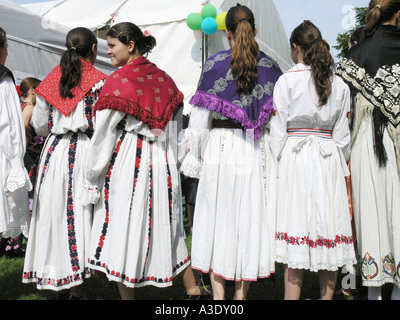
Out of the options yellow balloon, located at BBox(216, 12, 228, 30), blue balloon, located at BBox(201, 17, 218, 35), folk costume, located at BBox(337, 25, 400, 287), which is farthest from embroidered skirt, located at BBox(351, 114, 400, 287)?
yellow balloon, located at BBox(216, 12, 228, 30)

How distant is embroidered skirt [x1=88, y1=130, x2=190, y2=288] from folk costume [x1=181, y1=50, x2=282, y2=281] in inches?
8.1

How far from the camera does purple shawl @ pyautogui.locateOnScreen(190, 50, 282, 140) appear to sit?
2539 mm

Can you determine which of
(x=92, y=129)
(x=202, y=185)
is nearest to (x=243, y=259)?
(x=202, y=185)

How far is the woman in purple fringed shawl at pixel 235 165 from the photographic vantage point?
2.52 m

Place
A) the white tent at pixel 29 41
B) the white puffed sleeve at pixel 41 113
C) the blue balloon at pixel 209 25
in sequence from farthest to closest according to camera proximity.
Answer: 1. the blue balloon at pixel 209 25
2. the white tent at pixel 29 41
3. the white puffed sleeve at pixel 41 113

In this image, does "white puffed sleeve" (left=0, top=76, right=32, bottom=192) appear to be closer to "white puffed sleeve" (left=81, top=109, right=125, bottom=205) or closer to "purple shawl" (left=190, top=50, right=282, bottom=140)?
"white puffed sleeve" (left=81, top=109, right=125, bottom=205)

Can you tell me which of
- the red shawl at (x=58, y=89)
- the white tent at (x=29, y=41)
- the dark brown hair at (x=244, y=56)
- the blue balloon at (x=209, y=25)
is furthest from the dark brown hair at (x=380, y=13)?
the blue balloon at (x=209, y=25)

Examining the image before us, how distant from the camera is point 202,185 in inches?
104

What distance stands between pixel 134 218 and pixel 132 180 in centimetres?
24

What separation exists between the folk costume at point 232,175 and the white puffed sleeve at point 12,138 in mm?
1049

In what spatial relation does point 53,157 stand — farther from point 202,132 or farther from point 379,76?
point 379,76

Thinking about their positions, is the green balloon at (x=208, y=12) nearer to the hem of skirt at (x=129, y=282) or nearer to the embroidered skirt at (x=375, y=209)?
the embroidered skirt at (x=375, y=209)

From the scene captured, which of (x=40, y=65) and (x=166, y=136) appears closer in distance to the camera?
(x=166, y=136)

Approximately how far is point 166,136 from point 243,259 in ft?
3.14
